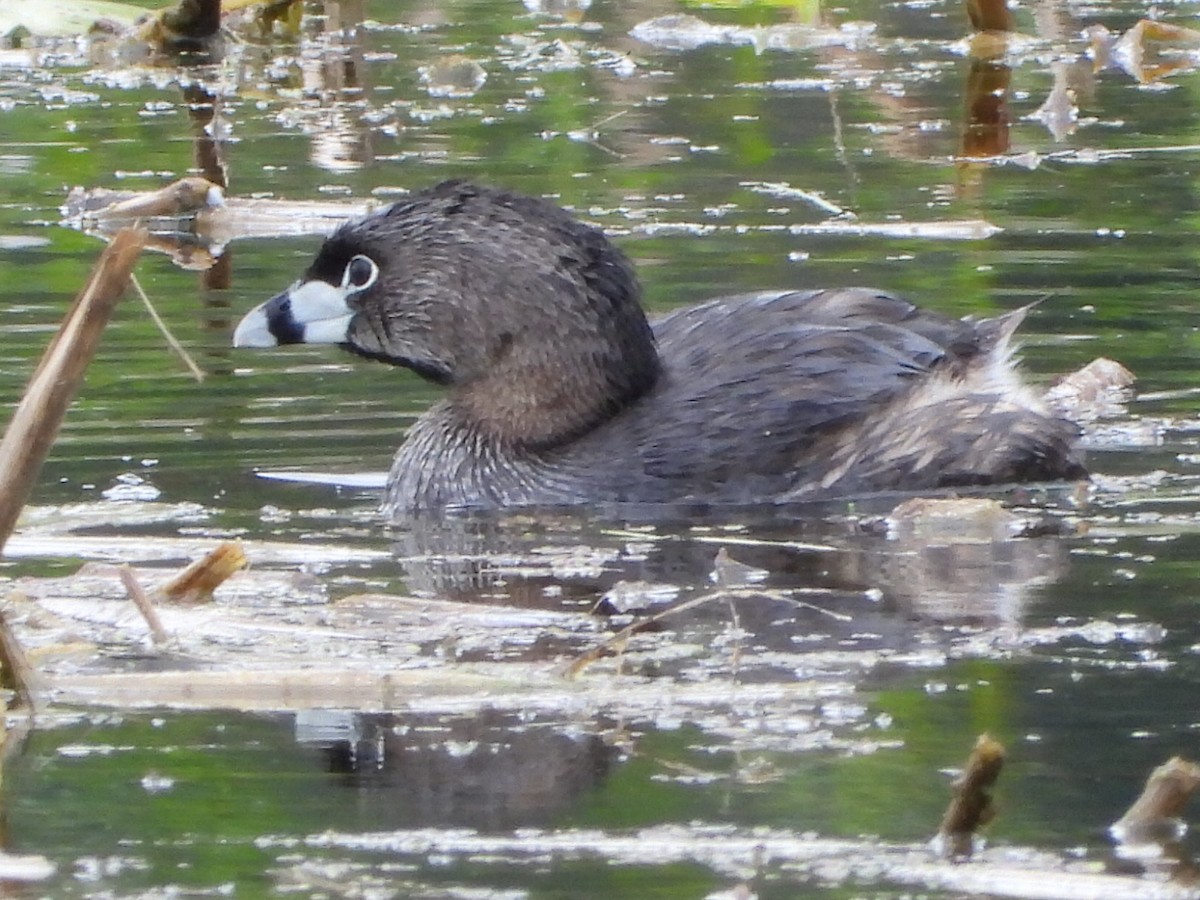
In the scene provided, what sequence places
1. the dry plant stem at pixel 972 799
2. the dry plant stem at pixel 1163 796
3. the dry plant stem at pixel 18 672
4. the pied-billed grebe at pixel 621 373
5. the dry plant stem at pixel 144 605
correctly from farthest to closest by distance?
the pied-billed grebe at pixel 621 373, the dry plant stem at pixel 144 605, the dry plant stem at pixel 18 672, the dry plant stem at pixel 1163 796, the dry plant stem at pixel 972 799

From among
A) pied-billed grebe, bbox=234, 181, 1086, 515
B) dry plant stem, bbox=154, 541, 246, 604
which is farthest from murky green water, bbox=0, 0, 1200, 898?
dry plant stem, bbox=154, 541, 246, 604

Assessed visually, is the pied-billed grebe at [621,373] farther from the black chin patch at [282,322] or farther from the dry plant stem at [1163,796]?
the dry plant stem at [1163,796]

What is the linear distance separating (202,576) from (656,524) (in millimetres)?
1621

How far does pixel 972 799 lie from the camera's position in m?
A: 4.25

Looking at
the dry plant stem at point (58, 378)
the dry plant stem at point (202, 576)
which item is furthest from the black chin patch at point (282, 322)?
the dry plant stem at point (58, 378)

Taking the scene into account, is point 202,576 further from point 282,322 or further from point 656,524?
point 282,322

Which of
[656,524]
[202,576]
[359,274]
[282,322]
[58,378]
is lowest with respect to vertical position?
[656,524]

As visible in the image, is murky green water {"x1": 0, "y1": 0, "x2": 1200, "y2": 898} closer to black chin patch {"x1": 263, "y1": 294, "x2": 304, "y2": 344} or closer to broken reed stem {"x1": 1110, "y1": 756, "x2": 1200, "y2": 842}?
broken reed stem {"x1": 1110, "y1": 756, "x2": 1200, "y2": 842}

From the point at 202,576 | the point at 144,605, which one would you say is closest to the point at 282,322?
the point at 202,576

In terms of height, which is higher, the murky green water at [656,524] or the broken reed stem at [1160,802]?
the broken reed stem at [1160,802]

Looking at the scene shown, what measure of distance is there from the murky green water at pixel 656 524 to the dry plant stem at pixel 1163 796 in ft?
0.30

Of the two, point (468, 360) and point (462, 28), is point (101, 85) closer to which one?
point (462, 28)

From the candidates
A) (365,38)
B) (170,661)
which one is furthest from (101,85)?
(170,661)

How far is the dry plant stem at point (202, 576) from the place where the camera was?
6.11m
